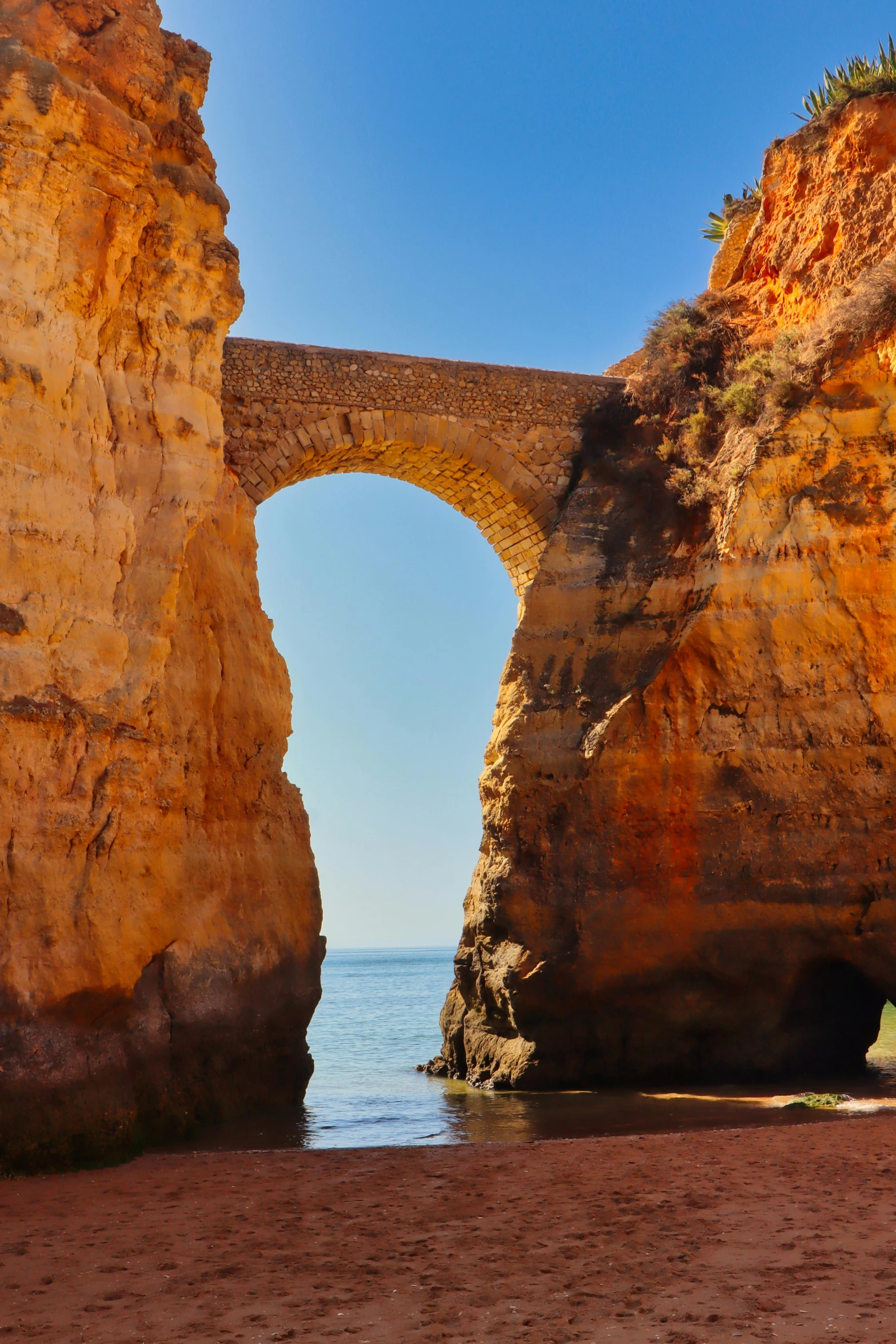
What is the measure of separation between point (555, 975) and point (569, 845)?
1331 millimetres

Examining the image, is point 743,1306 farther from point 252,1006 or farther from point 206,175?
point 206,175

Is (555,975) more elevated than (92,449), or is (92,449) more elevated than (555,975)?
(92,449)

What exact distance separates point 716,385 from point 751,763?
4.63m

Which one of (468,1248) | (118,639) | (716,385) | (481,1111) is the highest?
(716,385)

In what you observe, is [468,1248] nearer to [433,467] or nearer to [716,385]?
[433,467]

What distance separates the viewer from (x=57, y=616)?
7246 millimetres

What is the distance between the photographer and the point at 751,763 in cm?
1144

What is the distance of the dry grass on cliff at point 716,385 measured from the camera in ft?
37.3

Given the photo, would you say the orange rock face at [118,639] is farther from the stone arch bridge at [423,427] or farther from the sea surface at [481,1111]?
the stone arch bridge at [423,427]

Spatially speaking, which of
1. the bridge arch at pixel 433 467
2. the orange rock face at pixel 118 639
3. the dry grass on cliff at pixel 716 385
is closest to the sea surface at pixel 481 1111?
the orange rock face at pixel 118 639

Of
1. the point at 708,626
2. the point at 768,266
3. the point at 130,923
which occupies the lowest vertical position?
the point at 130,923

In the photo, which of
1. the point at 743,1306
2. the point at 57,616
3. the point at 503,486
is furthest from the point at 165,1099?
the point at 503,486

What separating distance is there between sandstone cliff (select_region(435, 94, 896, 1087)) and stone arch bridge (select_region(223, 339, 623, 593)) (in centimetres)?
185

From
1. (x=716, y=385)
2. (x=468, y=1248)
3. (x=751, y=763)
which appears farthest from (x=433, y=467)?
(x=468, y=1248)
